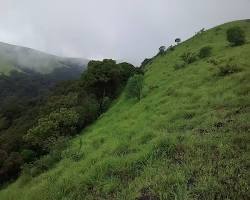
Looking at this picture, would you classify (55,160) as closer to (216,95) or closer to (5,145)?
(216,95)

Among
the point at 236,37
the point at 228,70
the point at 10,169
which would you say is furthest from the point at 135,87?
the point at 236,37

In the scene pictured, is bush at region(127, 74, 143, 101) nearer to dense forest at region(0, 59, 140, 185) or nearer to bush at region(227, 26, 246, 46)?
dense forest at region(0, 59, 140, 185)

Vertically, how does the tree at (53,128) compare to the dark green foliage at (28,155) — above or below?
above

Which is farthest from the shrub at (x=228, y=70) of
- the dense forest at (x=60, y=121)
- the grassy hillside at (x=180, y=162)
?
the dense forest at (x=60, y=121)

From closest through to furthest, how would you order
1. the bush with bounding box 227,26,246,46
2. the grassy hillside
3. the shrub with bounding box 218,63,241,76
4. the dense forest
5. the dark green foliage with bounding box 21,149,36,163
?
the grassy hillside → the shrub with bounding box 218,63,241,76 → the dense forest → the dark green foliage with bounding box 21,149,36,163 → the bush with bounding box 227,26,246,46

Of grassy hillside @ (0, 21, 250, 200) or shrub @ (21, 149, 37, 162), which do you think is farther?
shrub @ (21, 149, 37, 162)

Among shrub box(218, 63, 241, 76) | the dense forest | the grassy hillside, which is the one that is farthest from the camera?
the dense forest

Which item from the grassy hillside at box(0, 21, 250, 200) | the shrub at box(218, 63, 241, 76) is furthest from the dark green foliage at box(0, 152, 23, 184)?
the shrub at box(218, 63, 241, 76)

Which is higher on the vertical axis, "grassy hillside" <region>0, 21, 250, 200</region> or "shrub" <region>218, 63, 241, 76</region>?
"shrub" <region>218, 63, 241, 76</region>

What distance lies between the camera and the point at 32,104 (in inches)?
3834

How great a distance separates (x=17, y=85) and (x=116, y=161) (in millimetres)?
186718

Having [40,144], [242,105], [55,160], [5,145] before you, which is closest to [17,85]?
[5,145]

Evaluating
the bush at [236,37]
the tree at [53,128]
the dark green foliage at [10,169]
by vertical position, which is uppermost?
the bush at [236,37]

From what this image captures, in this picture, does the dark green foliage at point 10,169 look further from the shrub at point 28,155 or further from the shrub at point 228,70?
the shrub at point 228,70
